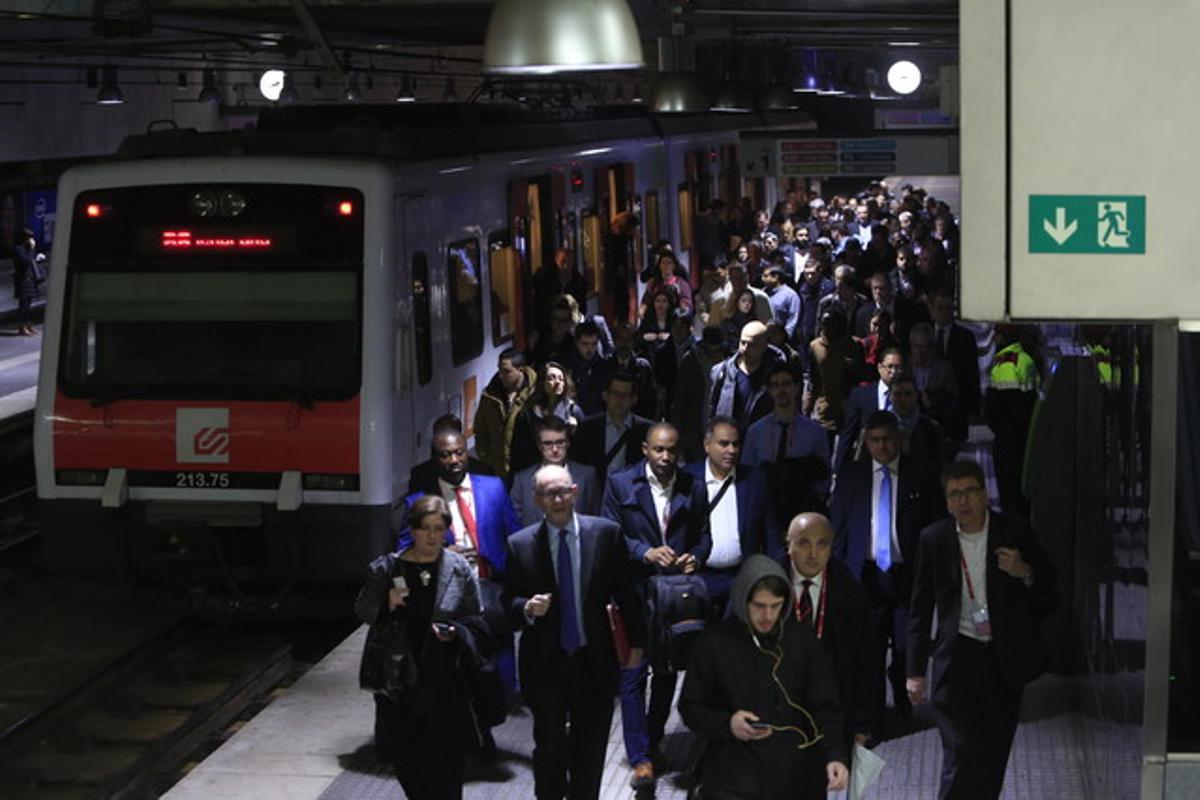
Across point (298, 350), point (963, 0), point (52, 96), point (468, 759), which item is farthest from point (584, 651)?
point (52, 96)

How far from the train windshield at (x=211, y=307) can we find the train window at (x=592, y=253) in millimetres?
7145

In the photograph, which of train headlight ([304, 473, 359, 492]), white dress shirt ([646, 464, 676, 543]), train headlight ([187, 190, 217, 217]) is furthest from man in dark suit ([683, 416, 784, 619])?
train headlight ([187, 190, 217, 217])

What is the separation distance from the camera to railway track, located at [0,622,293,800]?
11.0 m

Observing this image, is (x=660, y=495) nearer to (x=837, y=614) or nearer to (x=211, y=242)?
(x=837, y=614)

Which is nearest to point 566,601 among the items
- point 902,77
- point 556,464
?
point 556,464

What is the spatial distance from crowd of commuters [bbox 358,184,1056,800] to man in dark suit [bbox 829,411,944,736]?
0.01 metres

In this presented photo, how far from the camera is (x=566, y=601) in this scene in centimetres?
856

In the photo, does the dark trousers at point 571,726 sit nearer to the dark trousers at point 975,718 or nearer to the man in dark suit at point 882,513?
the dark trousers at point 975,718

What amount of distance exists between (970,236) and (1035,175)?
5.8 inches

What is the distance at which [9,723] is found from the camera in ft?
40.1

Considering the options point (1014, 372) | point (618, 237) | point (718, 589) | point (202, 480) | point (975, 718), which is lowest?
point (975, 718)

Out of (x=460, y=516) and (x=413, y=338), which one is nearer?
(x=460, y=516)

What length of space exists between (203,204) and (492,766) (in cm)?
442

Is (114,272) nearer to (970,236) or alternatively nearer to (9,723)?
(9,723)
